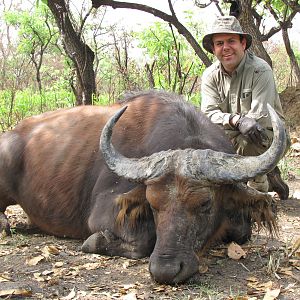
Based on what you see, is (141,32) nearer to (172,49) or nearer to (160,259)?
(172,49)

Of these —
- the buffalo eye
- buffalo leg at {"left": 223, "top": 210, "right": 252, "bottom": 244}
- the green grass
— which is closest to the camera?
the buffalo eye

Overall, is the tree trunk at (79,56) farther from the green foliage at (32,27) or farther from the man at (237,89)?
the green foliage at (32,27)

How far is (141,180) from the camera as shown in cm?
428

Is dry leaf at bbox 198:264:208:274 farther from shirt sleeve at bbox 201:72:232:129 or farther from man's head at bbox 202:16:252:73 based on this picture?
man's head at bbox 202:16:252:73

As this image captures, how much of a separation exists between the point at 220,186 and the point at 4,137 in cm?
295

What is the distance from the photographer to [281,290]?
154 inches

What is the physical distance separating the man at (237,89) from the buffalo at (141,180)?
936mm

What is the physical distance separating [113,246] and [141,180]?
0.93 meters

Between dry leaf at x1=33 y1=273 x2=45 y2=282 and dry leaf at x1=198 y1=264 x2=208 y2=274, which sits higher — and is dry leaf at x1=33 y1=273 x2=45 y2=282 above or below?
above

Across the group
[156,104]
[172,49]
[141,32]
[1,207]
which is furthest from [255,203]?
[141,32]

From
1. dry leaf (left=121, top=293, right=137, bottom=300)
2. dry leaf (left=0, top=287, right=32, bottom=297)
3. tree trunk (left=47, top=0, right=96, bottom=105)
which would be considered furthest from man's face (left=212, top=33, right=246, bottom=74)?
tree trunk (left=47, top=0, right=96, bottom=105)

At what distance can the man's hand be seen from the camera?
5.50 meters

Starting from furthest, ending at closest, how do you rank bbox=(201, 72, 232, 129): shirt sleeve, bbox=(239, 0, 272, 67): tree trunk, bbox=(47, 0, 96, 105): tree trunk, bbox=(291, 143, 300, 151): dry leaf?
bbox=(47, 0, 96, 105): tree trunk → bbox=(291, 143, 300, 151): dry leaf → bbox=(239, 0, 272, 67): tree trunk → bbox=(201, 72, 232, 129): shirt sleeve

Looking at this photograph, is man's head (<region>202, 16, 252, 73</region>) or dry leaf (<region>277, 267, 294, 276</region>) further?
man's head (<region>202, 16, 252, 73</region>)
